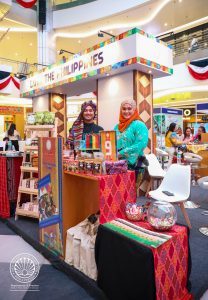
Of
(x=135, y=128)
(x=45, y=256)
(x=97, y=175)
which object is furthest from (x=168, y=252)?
(x=135, y=128)

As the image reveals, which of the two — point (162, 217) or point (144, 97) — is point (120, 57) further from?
point (162, 217)

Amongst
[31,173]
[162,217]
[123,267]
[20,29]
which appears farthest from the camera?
[20,29]

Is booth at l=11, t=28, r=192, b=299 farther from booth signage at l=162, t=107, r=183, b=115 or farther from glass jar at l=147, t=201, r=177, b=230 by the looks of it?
booth signage at l=162, t=107, r=183, b=115

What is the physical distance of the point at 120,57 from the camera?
15.3ft

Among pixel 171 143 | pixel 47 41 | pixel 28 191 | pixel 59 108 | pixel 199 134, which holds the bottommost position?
pixel 28 191

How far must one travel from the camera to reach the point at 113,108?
5.33 meters

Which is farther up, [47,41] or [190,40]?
[190,40]

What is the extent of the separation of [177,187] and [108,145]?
1438 millimetres

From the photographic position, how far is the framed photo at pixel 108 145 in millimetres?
2162

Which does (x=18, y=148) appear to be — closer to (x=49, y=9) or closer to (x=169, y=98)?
(x=49, y=9)

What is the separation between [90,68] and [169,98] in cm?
936

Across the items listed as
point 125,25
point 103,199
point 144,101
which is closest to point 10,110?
point 125,25

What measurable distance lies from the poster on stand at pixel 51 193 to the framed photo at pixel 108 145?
413 mm

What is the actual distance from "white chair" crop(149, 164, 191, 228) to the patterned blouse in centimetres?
51
